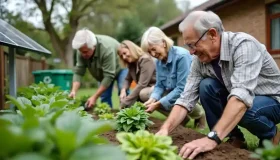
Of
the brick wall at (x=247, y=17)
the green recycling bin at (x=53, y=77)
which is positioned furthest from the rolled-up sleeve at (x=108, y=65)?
the brick wall at (x=247, y=17)

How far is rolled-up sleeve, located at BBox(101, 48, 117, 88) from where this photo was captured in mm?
5148

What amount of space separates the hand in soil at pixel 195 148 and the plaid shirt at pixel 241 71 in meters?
0.32

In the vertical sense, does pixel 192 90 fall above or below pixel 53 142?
above

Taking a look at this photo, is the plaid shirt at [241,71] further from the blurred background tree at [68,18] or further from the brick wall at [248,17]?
the blurred background tree at [68,18]

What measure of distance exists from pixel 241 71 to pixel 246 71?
0.10 ft

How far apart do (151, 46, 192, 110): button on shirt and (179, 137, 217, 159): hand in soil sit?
145 cm

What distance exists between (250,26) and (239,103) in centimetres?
813

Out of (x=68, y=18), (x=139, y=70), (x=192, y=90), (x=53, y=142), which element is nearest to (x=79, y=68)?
(x=139, y=70)

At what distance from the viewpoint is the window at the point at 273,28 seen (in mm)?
8539

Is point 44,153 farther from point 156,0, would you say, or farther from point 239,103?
point 156,0

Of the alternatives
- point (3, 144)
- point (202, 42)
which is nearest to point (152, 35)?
point (202, 42)

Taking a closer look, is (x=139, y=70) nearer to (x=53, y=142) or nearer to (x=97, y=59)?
(x=97, y=59)

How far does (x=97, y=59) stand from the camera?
5289 mm

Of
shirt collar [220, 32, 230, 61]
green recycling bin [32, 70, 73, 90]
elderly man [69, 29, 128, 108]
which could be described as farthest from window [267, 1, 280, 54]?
shirt collar [220, 32, 230, 61]
